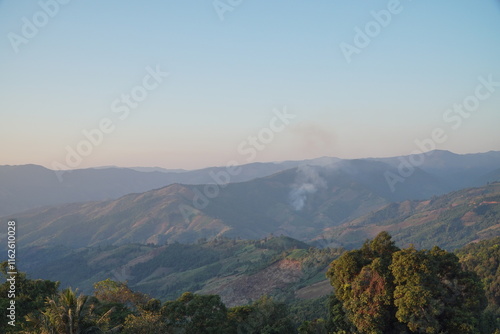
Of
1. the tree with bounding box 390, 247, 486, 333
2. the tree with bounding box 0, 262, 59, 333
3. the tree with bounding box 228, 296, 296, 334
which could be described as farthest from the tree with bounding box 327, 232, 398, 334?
the tree with bounding box 0, 262, 59, 333

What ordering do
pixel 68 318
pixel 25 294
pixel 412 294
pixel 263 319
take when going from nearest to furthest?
pixel 68 318, pixel 412 294, pixel 25 294, pixel 263 319

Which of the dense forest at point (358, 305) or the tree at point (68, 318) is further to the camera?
the dense forest at point (358, 305)

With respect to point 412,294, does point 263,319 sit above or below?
below

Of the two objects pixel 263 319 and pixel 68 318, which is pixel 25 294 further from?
pixel 263 319

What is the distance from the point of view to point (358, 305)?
141 feet

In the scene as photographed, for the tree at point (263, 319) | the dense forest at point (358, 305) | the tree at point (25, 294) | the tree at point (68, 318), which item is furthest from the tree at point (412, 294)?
the tree at point (25, 294)

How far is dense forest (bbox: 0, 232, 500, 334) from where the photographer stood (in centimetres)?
3966

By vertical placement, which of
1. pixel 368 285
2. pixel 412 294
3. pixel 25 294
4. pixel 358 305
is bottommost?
pixel 358 305

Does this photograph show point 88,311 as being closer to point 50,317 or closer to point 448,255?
point 50,317

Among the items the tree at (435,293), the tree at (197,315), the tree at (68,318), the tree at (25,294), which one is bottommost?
the tree at (435,293)

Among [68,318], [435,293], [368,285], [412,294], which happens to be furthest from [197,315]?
[435,293]

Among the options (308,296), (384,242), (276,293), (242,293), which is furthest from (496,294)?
(242,293)

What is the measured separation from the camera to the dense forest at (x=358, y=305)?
39656 mm

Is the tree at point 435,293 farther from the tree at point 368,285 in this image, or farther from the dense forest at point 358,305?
the tree at point 368,285
